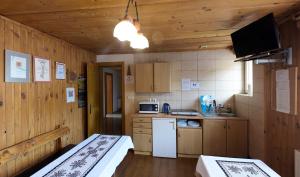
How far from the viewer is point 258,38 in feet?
6.00

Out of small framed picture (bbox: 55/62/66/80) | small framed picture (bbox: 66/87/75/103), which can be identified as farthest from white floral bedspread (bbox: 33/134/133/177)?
small framed picture (bbox: 55/62/66/80)

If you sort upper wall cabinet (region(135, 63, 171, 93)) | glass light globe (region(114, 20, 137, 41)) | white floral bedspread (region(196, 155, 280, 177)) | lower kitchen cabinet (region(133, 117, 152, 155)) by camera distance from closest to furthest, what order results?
glass light globe (region(114, 20, 137, 41))
white floral bedspread (region(196, 155, 280, 177))
lower kitchen cabinet (region(133, 117, 152, 155))
upper wall cabinet (region(135, 63, 171, 93))

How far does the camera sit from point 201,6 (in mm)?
1707

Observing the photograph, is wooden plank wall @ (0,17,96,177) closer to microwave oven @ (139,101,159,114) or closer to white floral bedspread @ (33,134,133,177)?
white floral bedspread @ (33,134,133,177)

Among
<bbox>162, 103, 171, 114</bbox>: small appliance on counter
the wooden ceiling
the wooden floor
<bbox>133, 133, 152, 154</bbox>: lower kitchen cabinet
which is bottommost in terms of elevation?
the wooden floor

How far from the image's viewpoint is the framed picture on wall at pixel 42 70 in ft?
7.59

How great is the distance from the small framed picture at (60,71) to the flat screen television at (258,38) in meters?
2.71

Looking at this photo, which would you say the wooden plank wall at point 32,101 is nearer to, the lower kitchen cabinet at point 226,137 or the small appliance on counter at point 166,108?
the small appliance on counter at point 166,108

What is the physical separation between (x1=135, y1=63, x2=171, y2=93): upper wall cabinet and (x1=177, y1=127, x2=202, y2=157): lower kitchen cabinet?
945 millimetres

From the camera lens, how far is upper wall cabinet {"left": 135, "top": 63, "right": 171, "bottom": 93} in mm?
3659

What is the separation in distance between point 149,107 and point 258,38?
2436 mm

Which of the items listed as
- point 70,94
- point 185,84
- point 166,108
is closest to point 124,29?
point 70,94

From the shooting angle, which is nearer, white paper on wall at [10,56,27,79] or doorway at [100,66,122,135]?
white paper on wall at [10,56,27,79]

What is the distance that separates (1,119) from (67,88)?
1.26 meters
